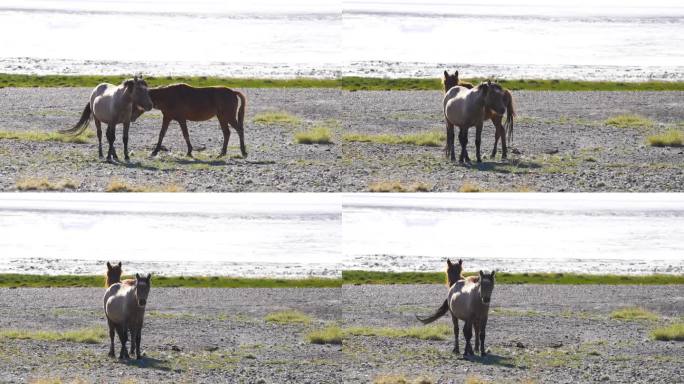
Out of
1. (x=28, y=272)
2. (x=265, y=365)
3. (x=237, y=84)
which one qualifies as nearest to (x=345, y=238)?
(x=237, y=84)

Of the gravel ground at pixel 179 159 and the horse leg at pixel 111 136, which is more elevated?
the horse leg at pixel 111 136

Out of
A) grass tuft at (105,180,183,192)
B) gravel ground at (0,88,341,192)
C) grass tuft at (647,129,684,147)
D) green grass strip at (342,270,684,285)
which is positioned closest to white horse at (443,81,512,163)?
gravel ground at (0,88,341,192)

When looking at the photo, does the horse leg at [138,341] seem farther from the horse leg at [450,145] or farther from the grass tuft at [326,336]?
the horse leg at [450,145]

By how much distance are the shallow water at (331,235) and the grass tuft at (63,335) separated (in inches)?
219

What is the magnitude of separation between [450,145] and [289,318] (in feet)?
17.7

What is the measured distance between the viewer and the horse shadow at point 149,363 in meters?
19.9

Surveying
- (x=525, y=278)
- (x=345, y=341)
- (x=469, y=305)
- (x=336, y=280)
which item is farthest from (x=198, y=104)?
(x=525, y=278)

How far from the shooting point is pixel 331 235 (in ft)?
104

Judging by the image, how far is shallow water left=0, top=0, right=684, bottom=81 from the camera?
98.1 feet

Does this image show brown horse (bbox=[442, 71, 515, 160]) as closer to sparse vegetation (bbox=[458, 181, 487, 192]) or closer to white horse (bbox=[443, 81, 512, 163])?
white horse (bbox=[443, 81, 512, 163])

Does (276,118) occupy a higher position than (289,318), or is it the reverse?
(276,118)

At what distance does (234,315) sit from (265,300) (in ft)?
4.26

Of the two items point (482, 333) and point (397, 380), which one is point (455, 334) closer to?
point (482, 333)

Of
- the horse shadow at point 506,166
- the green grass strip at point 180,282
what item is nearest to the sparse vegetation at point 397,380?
the horse shadow at point 506,166
